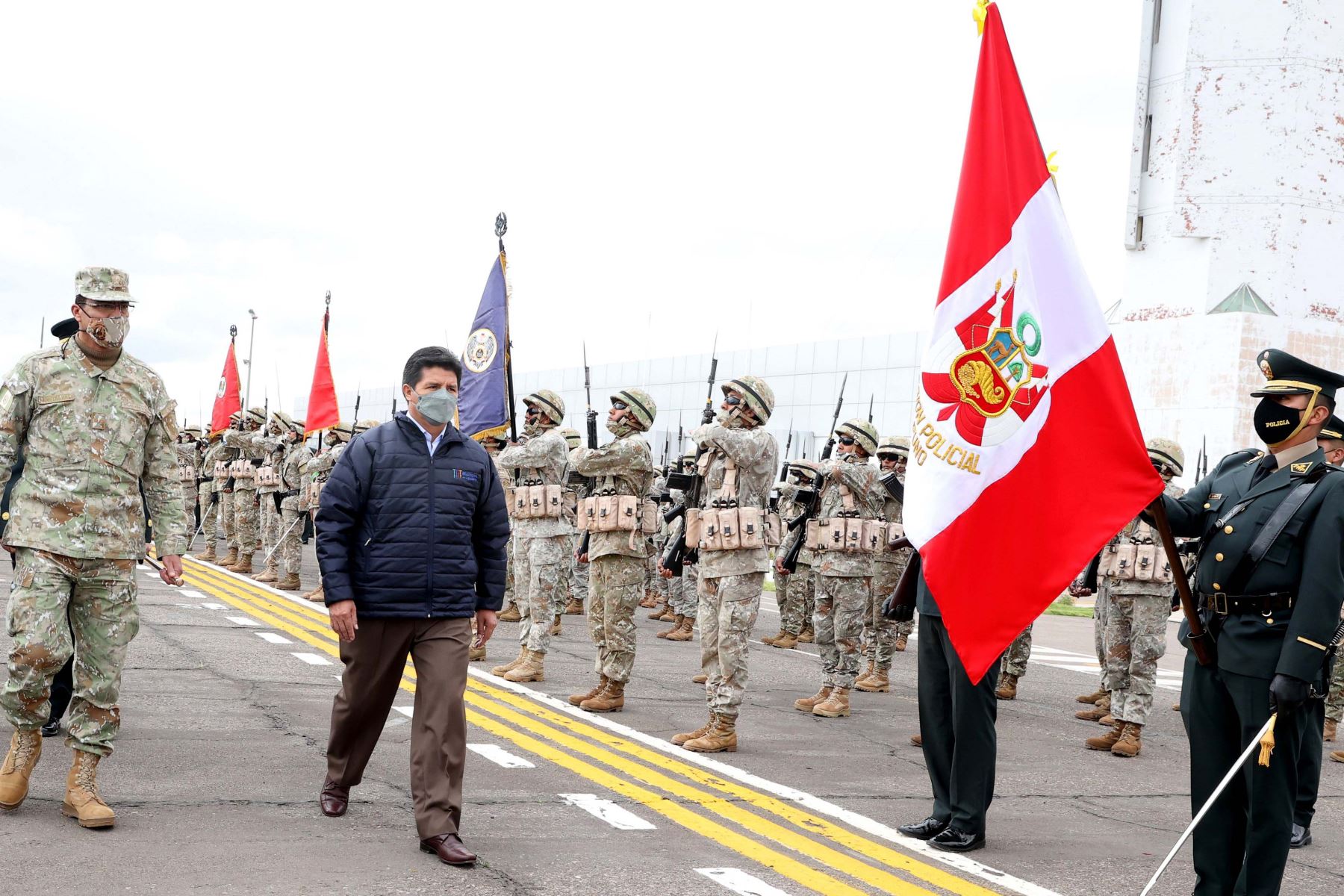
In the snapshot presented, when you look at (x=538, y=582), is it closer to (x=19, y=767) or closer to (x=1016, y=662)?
(x=1016, y=662)

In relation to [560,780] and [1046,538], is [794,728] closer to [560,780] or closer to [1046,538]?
[560,780]

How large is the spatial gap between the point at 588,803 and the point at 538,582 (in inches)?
172

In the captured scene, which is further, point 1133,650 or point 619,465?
point 619,465

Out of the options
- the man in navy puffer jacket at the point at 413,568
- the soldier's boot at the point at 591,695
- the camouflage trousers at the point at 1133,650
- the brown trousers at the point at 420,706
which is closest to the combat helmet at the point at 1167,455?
the camouflage trousers at the point at 1133,650

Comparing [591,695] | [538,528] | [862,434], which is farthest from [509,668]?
[862,434]

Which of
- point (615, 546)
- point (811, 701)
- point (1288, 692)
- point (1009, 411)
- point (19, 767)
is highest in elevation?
point (1009, 411)

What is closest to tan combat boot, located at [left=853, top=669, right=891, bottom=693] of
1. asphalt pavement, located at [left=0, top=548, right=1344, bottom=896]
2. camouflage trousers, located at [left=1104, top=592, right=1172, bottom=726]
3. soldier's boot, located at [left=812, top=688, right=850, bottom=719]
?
asphalt pavement, located at [left=0, top=548, right=1344, bottom=896]

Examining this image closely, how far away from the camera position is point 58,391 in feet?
19.1

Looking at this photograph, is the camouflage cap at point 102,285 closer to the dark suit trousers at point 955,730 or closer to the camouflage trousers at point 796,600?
the dark suit trousers at point 955,730

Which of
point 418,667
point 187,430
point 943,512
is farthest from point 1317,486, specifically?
point 187,430

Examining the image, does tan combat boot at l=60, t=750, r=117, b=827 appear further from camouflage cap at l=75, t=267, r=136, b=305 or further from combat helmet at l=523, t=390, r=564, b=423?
combat helmet at l=523, t=390, r=564, b=423

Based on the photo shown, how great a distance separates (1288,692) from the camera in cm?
487

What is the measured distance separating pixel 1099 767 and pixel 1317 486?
420 cm

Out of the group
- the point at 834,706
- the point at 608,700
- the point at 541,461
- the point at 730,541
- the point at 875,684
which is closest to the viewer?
the point at 730,541
